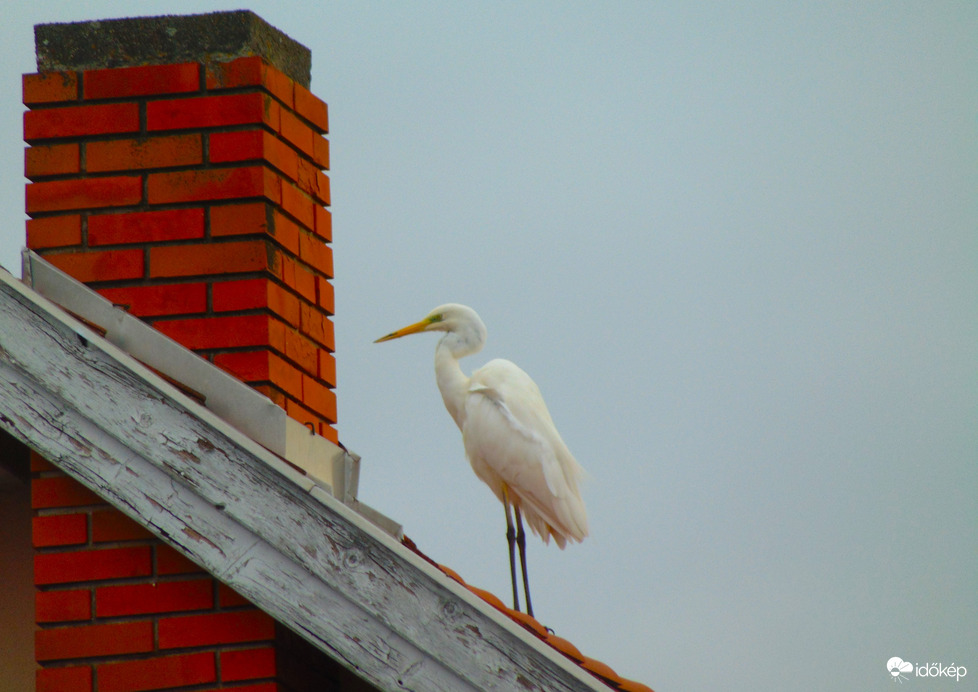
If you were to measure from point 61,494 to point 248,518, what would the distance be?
0.50m

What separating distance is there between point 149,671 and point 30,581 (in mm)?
753

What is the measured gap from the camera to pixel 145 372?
255 centimetres

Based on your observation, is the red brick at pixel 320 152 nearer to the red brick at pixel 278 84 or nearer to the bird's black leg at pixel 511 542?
the red brick at pixel 278 84

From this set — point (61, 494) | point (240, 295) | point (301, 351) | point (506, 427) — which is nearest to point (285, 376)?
point (301, 351)

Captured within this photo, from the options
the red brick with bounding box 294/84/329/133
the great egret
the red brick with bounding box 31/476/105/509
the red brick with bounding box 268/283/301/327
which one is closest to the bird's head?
the great egret

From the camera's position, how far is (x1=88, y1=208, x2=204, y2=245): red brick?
2.98 meters

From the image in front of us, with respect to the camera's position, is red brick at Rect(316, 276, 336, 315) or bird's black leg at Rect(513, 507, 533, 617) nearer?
red brick at Rect(316, 276, 336, 315)

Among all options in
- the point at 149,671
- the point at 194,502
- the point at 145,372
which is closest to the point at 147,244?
the point at 145,372

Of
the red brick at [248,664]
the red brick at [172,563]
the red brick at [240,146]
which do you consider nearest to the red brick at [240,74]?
the red brick at [240,146]

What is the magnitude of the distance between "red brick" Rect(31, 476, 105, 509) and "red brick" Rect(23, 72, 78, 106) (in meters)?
0.98

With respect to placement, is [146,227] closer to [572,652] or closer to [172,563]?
[172,563]

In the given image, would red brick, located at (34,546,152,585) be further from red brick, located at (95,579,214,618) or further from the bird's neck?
the bird's neck

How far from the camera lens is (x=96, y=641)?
2619mm

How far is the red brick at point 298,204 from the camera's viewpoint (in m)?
3.11
